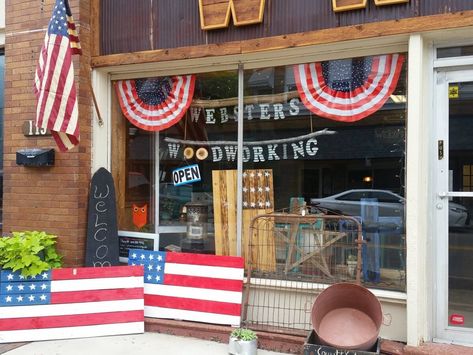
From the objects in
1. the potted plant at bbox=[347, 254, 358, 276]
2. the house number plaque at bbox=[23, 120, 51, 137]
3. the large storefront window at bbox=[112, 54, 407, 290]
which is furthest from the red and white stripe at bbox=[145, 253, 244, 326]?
the house number plaque at bbox=[23, 120, 51, 137]

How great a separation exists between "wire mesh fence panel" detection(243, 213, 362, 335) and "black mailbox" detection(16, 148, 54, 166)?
7.78 ft

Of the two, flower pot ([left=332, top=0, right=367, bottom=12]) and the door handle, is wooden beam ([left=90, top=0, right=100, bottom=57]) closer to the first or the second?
flower pot ([left=332, top=0, right=367, bottom=12])

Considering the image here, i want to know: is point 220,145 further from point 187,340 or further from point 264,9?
point 187,340

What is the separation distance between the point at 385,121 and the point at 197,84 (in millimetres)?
2014

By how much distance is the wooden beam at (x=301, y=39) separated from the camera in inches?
152

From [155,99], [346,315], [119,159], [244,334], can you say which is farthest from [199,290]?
[155,99]

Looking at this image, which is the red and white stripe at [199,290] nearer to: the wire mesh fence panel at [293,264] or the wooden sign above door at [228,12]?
the wire mesh fence panel at [293,264]

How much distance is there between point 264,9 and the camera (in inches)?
180

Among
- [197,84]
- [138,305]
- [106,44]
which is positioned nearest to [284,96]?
[197,84]

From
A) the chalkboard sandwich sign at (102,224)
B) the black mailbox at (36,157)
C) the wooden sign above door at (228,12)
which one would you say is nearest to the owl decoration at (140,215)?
the chalkboard sandwich sign at (102,224)

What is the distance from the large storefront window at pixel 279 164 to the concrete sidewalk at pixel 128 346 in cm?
97

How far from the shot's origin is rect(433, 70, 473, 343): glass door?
4039mm

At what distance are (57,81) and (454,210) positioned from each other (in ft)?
12.4

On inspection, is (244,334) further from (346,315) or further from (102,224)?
(102,224)
